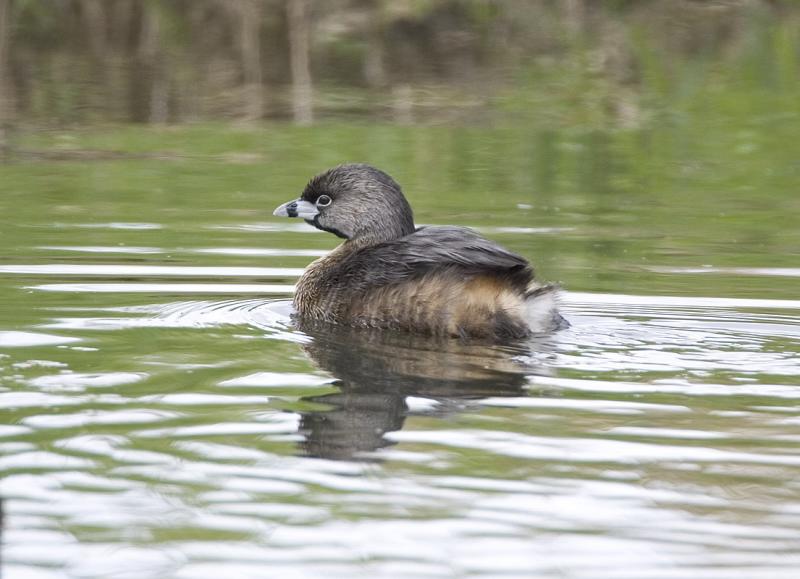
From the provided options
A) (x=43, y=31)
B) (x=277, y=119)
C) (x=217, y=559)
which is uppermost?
(x=43, y=31)

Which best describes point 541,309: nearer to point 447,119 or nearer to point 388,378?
point 388,378

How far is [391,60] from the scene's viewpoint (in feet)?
63.5

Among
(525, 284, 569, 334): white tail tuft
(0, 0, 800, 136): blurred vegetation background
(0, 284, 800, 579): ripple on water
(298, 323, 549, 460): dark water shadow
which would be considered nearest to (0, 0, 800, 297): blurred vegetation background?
(0, 0, 800, 136): blurred vegetation background

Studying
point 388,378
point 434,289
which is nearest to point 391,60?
point 434,289

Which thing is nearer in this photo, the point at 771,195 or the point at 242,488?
the point at 242,488

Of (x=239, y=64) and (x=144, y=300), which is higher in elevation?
(x=239, y=64)

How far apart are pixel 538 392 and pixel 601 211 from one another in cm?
525

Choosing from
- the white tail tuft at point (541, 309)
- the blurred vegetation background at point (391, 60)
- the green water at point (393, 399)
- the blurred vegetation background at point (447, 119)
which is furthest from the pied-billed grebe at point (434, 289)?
the blurred vegetation background at point (391, 60)

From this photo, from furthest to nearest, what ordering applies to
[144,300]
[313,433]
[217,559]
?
[144,300] < [313,433] < [217,559]

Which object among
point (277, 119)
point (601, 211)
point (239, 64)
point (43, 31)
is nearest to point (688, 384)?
point (601, 211)

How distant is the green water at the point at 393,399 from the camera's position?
4219mm

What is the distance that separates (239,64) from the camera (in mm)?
18922

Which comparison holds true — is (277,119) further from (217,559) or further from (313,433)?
(217,559)

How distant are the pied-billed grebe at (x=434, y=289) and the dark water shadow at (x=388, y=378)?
10 centimetres
